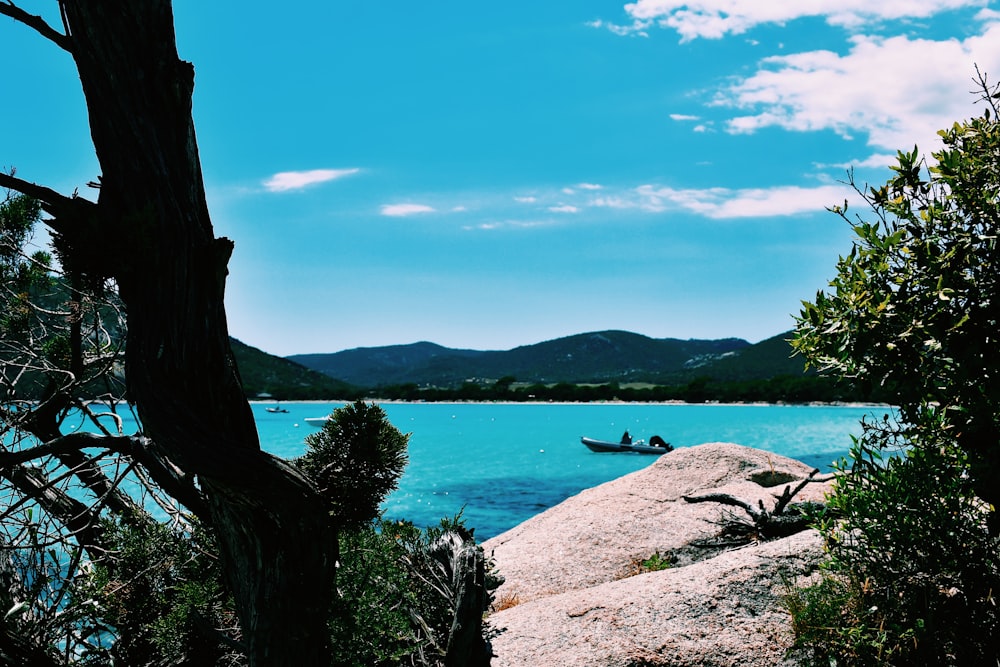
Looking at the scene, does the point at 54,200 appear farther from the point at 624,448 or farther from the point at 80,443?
the point at 624,448

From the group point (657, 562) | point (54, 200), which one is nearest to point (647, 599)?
point (657, 562)

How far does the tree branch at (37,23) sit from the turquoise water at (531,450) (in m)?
2.73

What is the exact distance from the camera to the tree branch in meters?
3.31

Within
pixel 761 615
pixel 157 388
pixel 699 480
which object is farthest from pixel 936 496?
pixel 699 480

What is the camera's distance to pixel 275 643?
356 cm

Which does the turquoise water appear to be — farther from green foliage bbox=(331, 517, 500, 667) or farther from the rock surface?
the rock surface

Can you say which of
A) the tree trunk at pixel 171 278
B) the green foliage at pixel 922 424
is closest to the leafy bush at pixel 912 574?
the green foliage at pixel 922 424

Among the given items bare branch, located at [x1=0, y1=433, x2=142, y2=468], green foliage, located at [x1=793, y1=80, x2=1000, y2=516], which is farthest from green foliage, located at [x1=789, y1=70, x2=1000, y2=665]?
bare branch, located at [x1=0, y1=433, x2=142, y2=468]

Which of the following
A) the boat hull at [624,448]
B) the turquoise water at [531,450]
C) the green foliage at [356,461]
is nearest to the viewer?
the green foliage at [356,461]

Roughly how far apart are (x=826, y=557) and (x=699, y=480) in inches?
257

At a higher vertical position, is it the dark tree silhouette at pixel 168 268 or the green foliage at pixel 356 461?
the dark tree silhouette at pixel 168 268

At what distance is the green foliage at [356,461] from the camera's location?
4.39 m

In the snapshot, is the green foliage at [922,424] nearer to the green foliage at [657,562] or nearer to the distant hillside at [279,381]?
the green foliage at [657,562]

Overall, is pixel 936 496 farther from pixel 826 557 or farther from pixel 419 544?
pixel 419 544
